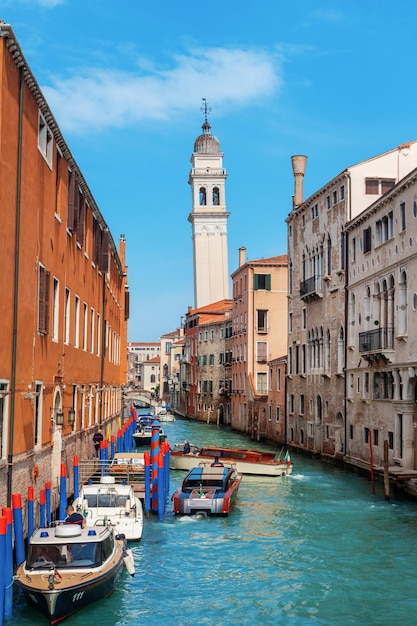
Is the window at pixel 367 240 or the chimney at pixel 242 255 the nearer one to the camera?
the window at pixel 367 240

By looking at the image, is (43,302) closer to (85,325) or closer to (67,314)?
(67,314)

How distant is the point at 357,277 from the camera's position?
31.7m

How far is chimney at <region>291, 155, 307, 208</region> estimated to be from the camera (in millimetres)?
42750

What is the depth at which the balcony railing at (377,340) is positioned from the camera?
1075 inches

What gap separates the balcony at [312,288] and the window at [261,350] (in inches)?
705

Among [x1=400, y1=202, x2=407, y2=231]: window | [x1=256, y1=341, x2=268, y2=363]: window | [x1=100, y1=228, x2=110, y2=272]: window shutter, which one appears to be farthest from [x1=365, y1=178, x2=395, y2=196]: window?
[x1=256, y1=341, x2=268, y2=363]: window

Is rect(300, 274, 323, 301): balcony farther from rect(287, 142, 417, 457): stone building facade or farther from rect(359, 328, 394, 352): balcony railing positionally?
rect(359, 328, 394, 352): balcony railing

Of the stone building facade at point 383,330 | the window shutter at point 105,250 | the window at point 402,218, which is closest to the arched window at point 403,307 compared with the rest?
the stone building facade at point 383,330

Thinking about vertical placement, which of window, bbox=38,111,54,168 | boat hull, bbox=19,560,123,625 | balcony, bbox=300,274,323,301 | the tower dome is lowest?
boat hull, bbox=19,560,123,625

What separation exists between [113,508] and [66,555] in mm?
5332

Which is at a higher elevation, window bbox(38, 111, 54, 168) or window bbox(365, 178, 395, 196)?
window bbox(365, 178, 395, 196)

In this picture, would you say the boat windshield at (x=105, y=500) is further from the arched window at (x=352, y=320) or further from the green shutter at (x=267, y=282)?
the green shutter at (x=267, y=282)

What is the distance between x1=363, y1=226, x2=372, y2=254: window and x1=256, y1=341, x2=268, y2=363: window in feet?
89.0

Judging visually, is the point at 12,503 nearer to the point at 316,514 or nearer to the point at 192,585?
the point at 192,585
